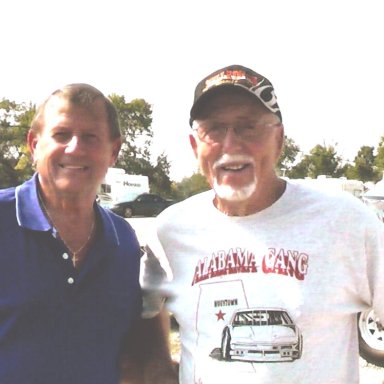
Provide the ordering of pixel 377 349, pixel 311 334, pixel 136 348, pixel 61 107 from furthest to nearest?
pixel 377 349 < pixel 136 348 < pixel 61 107 < pixel 311 334

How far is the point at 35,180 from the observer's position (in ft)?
8.39

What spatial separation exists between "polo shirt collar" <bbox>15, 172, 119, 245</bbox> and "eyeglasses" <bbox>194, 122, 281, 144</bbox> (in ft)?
2.18

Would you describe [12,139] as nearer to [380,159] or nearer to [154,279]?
[380,159]

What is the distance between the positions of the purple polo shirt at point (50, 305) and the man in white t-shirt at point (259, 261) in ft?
0.96

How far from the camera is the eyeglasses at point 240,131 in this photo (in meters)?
2.34

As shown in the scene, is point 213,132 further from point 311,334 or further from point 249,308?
point 311,334

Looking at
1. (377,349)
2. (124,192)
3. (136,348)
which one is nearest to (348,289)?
(136,348)

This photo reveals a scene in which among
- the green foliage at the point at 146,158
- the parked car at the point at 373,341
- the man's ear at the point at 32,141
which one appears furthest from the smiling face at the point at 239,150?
the green foliage at the point at 146,158

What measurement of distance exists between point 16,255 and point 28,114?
46.6 m

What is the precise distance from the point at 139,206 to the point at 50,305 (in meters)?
28.6

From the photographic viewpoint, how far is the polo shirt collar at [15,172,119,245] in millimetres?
2350

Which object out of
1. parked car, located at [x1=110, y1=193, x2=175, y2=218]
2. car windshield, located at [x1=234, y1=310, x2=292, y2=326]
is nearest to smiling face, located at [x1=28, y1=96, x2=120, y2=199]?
car windshield, located at [x1=234, y1=310, x2=292, y2=326]

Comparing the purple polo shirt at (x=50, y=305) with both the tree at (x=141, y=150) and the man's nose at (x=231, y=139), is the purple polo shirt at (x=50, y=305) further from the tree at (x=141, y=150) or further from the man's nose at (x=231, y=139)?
the tree at (x=141, y=150)

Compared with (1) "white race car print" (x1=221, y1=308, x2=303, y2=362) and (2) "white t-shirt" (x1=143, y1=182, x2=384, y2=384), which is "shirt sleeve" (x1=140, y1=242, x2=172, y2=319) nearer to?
(2) "white t-shirt" (x1=143, y1=182, x2=384, y2=384)
